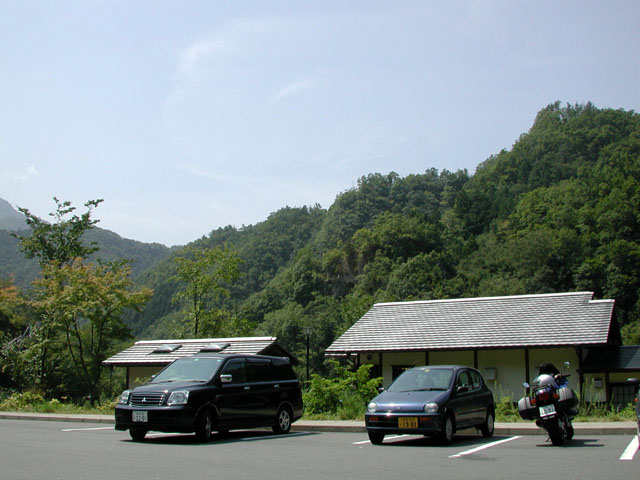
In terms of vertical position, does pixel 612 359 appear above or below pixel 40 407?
above

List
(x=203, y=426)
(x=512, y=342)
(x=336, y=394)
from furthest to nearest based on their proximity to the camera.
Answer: (x=512, y=342), (x=336, y=394), (x=203, y=426)

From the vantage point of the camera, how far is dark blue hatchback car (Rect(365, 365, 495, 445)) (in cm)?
1138

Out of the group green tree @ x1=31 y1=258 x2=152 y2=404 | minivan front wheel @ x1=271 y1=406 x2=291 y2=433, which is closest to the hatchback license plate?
minivan front wheel @ x1=271 y1=406 x2=291 y2=433

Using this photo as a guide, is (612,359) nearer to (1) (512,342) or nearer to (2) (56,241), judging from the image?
(1) (512,342)

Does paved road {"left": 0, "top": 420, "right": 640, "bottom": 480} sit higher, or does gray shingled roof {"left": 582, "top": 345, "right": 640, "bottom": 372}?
gray shingled roof {"left": 582, "top": 345, "right": 640, "bottom": 372}

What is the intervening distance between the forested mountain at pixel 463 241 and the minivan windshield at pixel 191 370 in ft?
98.3

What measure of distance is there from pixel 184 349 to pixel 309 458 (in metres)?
19.4

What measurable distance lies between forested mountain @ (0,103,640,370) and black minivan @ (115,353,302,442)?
29.2 m

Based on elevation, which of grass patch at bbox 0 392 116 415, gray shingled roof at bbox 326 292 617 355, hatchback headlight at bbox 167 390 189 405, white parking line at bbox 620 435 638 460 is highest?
gray shingled roof at bbox 326 292 617 355

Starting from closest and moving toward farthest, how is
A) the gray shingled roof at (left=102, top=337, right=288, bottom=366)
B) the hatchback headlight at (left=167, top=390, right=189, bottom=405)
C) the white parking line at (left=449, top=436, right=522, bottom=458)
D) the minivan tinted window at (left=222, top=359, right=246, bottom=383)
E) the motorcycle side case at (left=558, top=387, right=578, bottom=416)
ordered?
the white parking line at (left=449, top=436, right=522, bottom=458)
the motorcycle side case at (left=558, top=387, right=578, bottom=416)
the hatchback headlight at (left=167, top=390, right=189, bottom=405)
the minivan tinted window at (left=222, top=359, right=246, bottom=383)
the gray shingled roof at (left=102, top=337, right=288, bottom=366)

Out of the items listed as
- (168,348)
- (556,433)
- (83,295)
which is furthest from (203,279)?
(556,433)

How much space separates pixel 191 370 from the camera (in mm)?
12750

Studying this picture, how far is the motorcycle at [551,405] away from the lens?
36.3 ft

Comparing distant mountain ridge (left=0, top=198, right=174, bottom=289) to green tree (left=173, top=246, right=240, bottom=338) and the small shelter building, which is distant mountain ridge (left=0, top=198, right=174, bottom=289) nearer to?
green tree (left=173, top=246, right=240, bottom=338)
